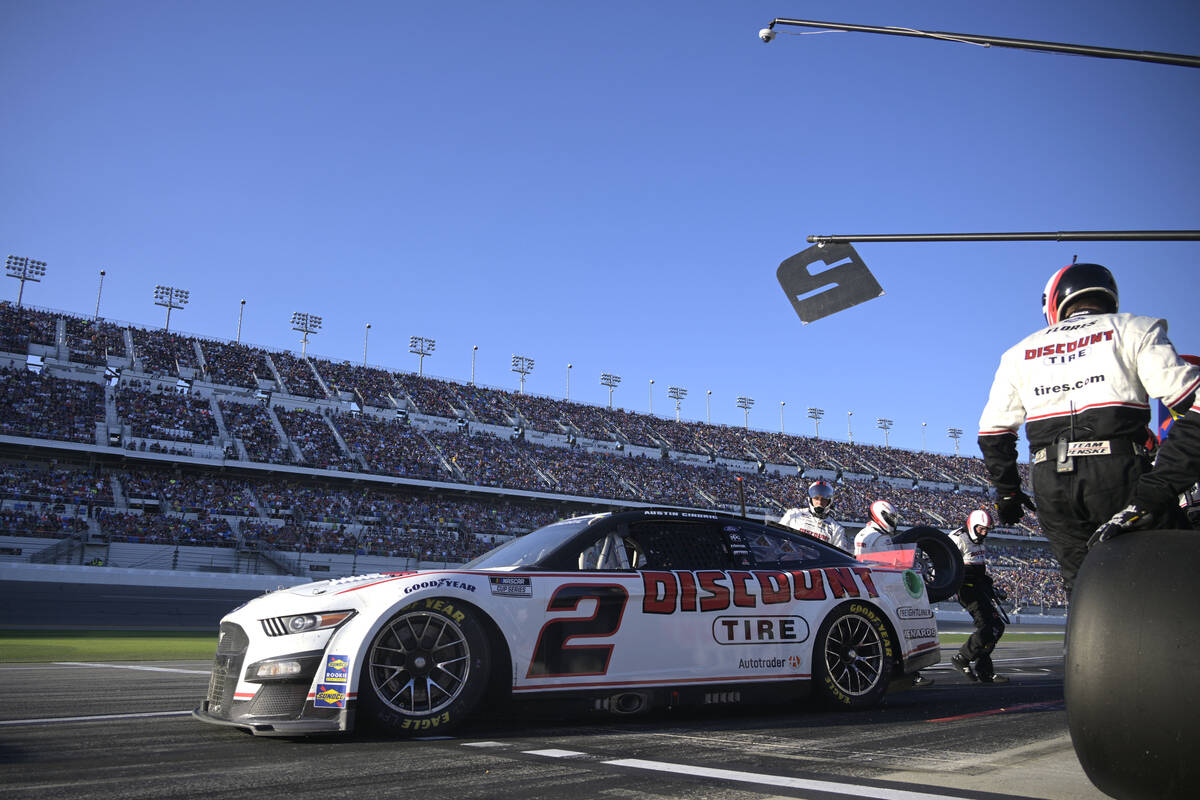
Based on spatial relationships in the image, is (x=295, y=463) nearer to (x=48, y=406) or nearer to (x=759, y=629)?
(x=48, y=406)

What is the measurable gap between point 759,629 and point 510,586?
1682 millimetres

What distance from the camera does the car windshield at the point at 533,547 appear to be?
16.9 ft

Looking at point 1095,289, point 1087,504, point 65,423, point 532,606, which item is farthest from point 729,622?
point 65,423

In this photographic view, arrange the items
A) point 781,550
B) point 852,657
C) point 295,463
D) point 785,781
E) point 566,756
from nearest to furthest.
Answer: point 785,781
point 566,756
point 852,657
point 781,550
point 295,463

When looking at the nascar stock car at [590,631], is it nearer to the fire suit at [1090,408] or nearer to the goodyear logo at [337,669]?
the goodyear logo at [337,669]

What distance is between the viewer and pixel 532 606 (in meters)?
4.71

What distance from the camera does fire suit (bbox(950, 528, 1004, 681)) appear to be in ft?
28.1

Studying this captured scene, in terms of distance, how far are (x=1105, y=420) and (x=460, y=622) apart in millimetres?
3169

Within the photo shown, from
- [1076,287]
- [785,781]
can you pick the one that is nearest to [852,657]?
[785,781]

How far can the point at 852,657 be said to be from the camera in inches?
223

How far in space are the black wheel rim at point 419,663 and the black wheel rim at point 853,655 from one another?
2496 millimetres

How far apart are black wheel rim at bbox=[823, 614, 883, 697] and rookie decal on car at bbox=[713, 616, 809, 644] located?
0.81 feet

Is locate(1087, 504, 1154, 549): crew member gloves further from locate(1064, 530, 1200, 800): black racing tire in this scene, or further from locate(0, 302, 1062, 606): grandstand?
locate(0, 302, 1062, 606): grandstand

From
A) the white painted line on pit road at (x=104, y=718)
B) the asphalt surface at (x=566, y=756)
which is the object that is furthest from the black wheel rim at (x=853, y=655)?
the white painted line on pit road at (x=104, y=718)
